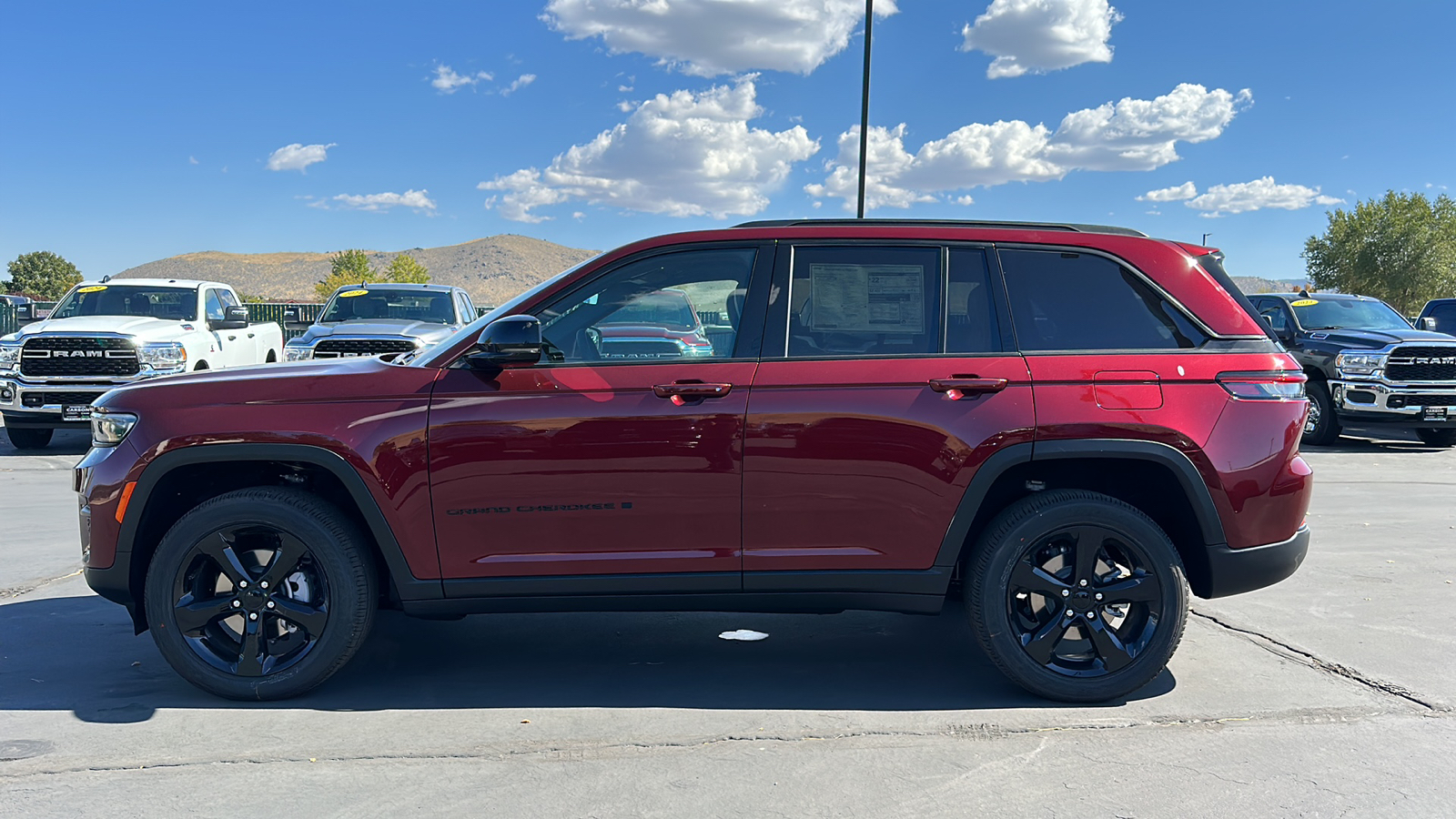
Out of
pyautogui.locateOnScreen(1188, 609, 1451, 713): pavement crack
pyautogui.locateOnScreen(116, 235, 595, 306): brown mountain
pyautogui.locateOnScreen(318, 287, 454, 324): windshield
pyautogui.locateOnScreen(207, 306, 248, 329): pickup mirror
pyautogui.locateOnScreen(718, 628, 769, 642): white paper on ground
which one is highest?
pyautogui.locateOnScreen(116, 235, 595, 306): brown mountain

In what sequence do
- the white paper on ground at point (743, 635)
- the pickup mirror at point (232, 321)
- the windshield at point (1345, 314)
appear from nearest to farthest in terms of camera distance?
the white paper on ground at point (743, 635) → the pickup mirror at point (232, 321) → the windshield at point (1345, 314)

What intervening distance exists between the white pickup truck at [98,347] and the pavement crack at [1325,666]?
10.4 meters

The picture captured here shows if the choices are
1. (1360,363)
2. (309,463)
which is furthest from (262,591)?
(1360,363)

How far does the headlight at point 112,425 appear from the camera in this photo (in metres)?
4.07

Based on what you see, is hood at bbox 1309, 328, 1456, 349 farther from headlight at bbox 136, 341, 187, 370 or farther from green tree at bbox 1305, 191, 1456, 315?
green tree at bbox 1305, 191, 1456, 315

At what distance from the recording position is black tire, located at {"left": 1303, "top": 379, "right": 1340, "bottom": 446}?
44.5 ft

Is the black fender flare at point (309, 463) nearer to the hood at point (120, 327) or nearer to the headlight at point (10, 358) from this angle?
the hood at point (120, 327)

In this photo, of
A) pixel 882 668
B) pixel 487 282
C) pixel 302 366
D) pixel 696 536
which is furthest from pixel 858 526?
pixel 487 282

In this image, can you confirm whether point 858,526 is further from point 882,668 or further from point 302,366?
point 302,366

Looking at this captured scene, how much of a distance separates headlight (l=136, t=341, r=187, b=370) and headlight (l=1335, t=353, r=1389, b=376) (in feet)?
45.8

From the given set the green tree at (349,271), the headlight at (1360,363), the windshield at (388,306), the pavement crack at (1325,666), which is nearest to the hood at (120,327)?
the windshield at (388,306)

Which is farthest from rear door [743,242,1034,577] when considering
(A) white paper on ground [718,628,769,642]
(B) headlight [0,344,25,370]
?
(B) headlight [0,344,25,370]

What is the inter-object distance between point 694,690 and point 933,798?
1.25 metres

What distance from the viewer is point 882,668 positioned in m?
4.58
